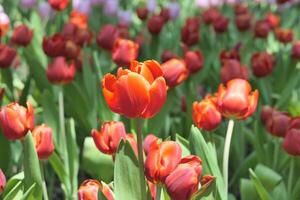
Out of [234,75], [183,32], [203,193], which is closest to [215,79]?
[183,32]

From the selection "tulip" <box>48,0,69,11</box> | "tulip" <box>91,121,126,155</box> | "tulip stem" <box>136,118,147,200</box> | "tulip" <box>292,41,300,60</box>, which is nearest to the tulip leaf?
"tulip stem" <box>136,118,147,200</box>

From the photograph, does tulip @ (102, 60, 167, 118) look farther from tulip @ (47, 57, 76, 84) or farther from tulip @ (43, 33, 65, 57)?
tulip @ (43, 33, 65, 57)

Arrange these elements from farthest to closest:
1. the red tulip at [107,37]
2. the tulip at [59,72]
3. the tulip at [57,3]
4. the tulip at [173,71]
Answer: the tulip at [57,3] → the red tulip at [107,37] → the tulip at [59,72] → the tulip at [173,71]

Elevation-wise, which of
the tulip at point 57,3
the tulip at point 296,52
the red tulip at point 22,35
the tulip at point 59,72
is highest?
the tulip at point 57,3

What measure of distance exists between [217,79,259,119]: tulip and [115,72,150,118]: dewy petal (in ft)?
1.15

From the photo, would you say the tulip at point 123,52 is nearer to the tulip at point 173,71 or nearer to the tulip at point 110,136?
the tulip at point 173,71

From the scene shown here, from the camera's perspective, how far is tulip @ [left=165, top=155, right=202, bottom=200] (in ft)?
3.34

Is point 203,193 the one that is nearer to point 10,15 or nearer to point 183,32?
point 183,32

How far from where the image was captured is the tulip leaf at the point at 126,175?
1.09 m

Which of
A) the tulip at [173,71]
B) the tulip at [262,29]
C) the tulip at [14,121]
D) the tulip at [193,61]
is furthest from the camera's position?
the tulip at [262,29]

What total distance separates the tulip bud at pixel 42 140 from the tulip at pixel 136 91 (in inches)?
12.4

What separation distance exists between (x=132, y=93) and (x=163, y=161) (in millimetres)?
124

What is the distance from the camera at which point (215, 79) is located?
2631mm

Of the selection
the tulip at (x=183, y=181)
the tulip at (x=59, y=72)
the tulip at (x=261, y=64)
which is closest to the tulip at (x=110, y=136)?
the tulip at (x=183, y=181)
